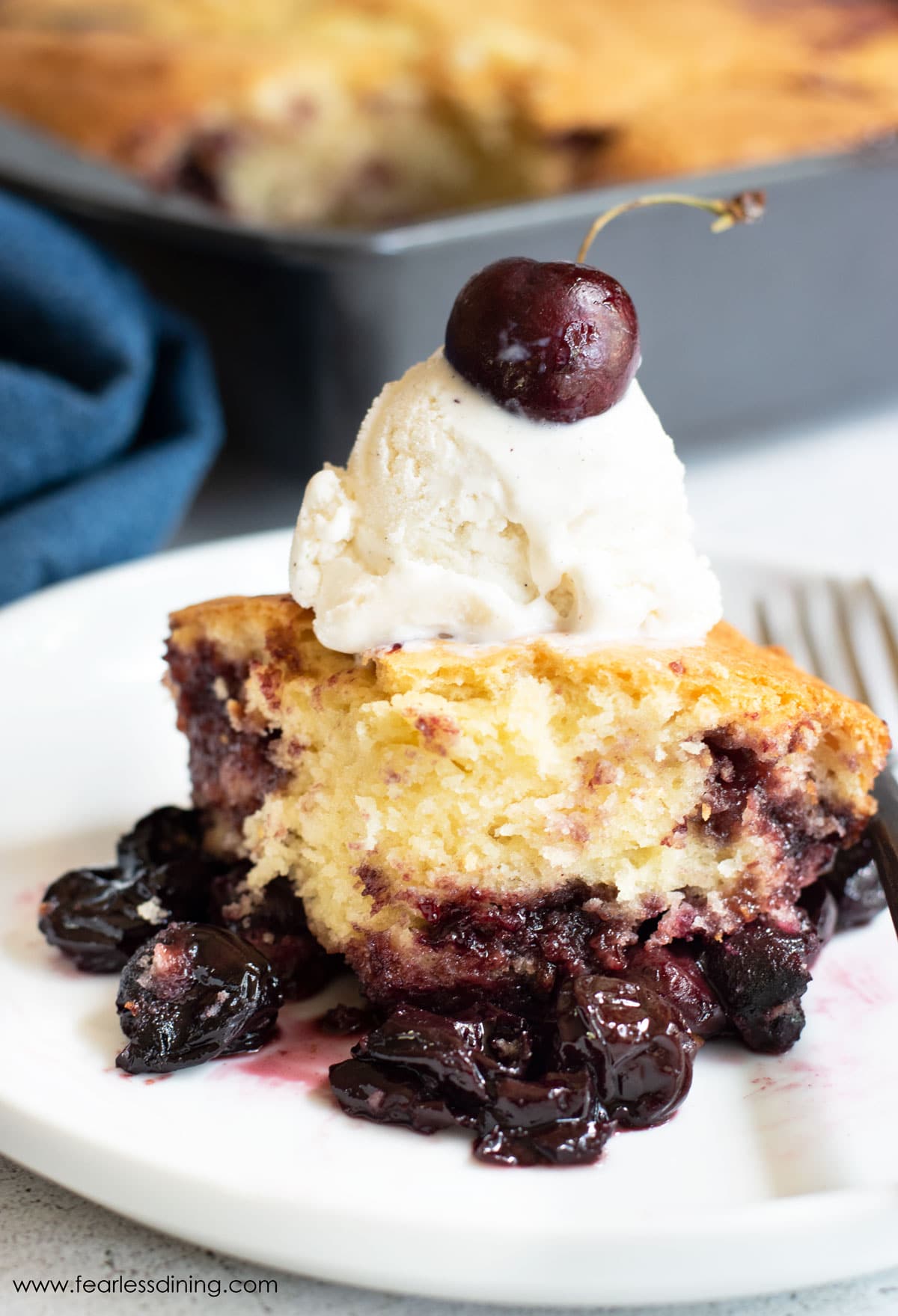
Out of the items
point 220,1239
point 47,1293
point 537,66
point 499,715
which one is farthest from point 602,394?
point 537,66

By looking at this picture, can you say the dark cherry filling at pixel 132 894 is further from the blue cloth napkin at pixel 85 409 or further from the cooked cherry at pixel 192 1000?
the blue cloth napkin at pixel 85 409

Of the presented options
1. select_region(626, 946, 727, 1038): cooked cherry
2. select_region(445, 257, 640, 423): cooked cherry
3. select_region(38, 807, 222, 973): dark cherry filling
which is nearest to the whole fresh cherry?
select_region(445, 257, 640, 423): cooked cherry

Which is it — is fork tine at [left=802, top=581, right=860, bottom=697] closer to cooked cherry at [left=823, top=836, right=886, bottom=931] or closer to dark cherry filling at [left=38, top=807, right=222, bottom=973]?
cooked cherry at [left=823, top=836, right=886, bottom=931]

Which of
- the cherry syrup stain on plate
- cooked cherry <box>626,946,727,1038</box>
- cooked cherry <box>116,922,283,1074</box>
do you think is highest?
cooked cherry <box>116,922,283,1074</box>

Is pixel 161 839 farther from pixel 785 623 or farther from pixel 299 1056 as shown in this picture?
pixel 785 623

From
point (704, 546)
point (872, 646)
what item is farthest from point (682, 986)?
point (704, 546)

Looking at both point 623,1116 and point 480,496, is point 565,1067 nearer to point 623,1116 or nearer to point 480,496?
point 623,1116
